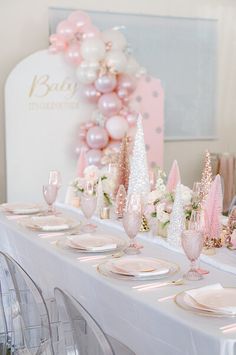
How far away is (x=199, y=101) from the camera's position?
6.94m

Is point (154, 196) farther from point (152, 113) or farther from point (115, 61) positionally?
point (152, 113)

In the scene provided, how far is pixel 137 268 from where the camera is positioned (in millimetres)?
2172

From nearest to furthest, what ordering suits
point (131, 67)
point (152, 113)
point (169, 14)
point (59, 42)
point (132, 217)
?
point (132, 217) → point (59, 42) → point (131, 67) → point (152, 113) → point (169, 14)

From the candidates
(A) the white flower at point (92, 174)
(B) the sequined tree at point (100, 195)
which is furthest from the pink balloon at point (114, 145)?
(B) the sequined tree at point (100, 195)

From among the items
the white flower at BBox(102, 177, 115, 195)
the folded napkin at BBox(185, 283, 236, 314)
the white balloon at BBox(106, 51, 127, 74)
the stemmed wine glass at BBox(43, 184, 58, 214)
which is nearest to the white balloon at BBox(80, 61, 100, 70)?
the white balloon at BBox(106, 51, 127, 74)

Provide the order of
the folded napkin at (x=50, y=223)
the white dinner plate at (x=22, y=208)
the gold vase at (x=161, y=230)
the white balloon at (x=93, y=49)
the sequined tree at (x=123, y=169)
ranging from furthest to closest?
the white balloon at (x=93, y=49) → the white dinner plate at (x=22, y=208) → the sequined tree at (x=123, y=169) → the folded napkin at (x=50, y=223) → the gold vase at (x=161, y=230)

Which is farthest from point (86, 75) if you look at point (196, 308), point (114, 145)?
point (196, 308)

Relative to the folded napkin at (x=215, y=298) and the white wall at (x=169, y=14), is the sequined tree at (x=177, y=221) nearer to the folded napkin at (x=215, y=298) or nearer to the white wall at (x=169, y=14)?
the folded napkin at (x=215, y=298)

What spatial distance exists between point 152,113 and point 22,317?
411 centimetres

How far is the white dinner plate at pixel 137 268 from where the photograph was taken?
211 centimetres

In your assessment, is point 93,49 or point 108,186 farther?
point 93,49

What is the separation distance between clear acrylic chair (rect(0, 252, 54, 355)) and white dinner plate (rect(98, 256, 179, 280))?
0.29 m

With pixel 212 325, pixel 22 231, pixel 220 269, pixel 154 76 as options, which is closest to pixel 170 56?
pixel 154 76

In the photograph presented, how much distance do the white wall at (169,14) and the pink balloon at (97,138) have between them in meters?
0.98
